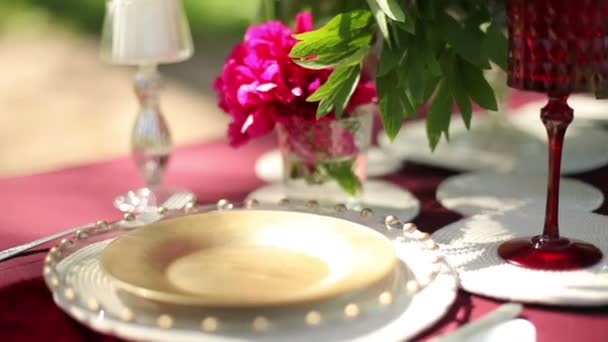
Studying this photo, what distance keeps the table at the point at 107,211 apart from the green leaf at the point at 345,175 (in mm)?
78

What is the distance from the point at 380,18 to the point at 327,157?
0.21m

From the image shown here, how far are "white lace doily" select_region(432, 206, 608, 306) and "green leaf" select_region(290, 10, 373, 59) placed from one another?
21cm

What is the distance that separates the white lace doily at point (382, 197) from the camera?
3.25 feet

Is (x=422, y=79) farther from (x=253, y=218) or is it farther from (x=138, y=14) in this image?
(x=138, y=14)

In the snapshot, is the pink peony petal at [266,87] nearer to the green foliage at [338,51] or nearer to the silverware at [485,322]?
the green foliage at [338,51]

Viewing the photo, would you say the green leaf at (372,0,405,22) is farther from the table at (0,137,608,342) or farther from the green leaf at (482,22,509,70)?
the table at (0,137,608,342)

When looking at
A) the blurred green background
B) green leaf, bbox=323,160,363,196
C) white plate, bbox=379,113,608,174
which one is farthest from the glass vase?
the blurred green background

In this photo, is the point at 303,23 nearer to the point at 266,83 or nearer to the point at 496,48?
the point at 266,83

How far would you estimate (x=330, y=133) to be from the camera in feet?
3.20

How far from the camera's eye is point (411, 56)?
0.84 m

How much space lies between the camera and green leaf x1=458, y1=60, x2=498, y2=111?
2.84ft

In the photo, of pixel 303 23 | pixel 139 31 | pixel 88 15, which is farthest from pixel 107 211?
pixel 88 15

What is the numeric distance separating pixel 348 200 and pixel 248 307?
389 millimetres

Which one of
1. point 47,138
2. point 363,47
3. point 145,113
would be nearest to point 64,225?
point 145,113
